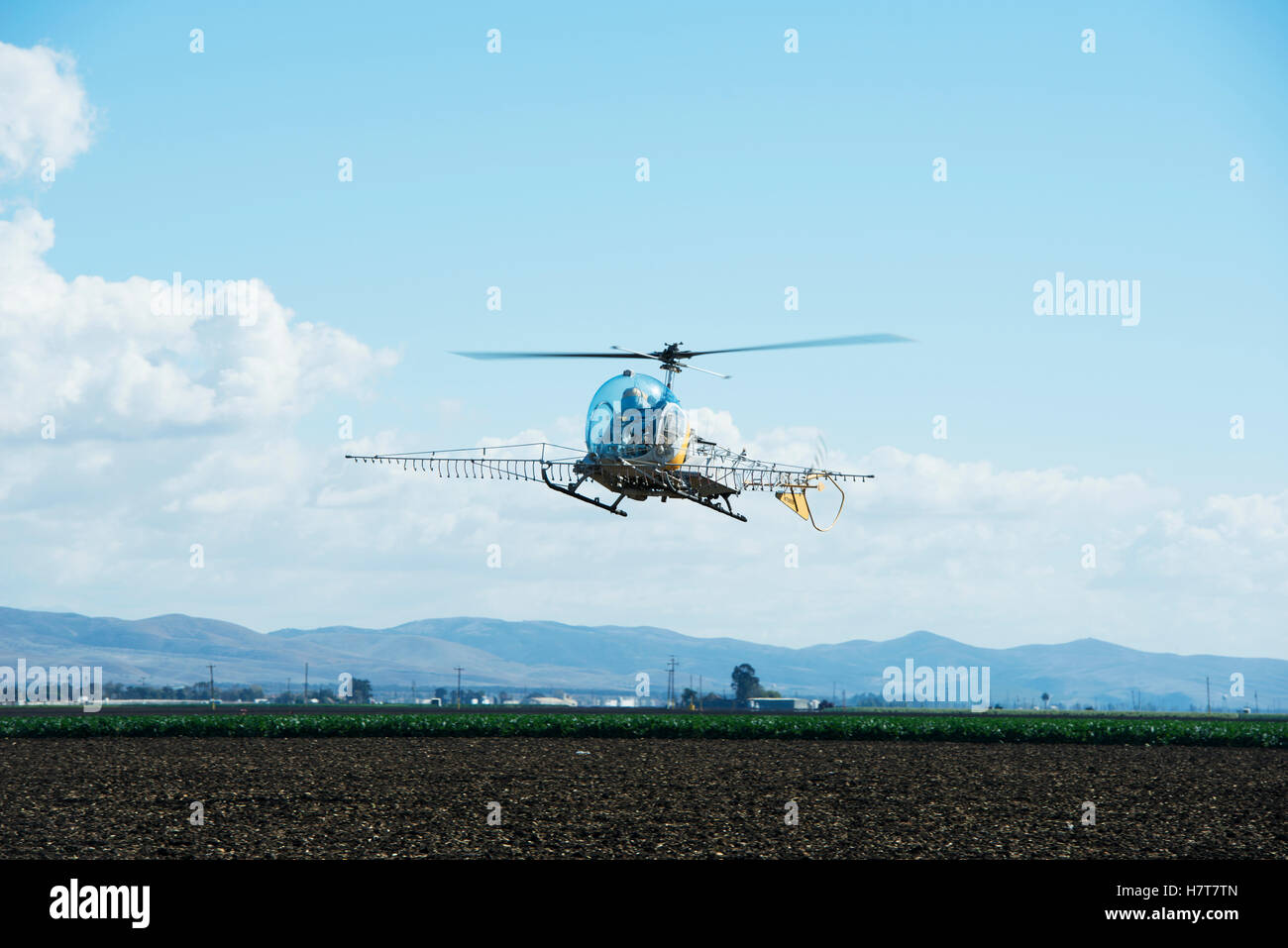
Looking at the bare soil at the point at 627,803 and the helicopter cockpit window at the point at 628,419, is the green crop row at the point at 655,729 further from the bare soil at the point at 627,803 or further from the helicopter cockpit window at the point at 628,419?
the helicopter cockpit window at the point at 628,419

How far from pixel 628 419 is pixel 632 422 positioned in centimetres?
13

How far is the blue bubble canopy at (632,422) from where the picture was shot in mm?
33219

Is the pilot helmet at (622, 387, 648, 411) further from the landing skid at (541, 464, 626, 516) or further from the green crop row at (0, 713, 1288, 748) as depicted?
the green crop row at (0, 713, 1288, 748)

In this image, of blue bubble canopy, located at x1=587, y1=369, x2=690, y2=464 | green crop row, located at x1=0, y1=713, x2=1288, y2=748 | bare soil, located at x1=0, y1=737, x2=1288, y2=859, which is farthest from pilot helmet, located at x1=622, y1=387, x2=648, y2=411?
green crop row, located at x1=0, y1=713, x2=1288, y2=748

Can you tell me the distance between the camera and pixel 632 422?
3316 cm

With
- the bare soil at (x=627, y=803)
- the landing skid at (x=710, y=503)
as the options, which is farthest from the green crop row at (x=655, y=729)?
the landing skid at (x=710, y=503)

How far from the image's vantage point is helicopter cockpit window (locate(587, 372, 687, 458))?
33188mm

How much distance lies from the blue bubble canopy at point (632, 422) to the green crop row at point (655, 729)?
3681cm

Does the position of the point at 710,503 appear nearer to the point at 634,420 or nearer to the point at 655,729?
the point at 634,420

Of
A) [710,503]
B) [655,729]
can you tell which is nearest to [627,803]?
[710,503]
